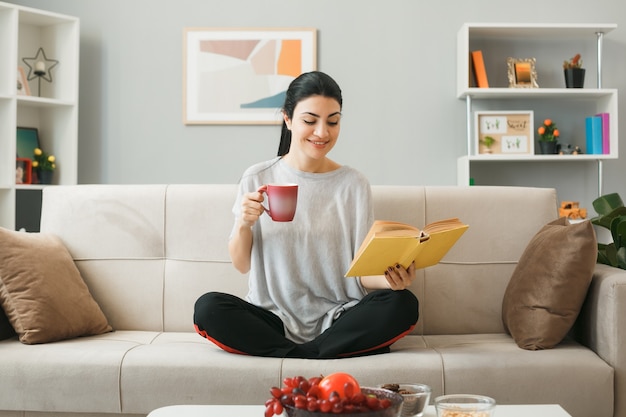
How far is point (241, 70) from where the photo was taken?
Answer: 430 cm

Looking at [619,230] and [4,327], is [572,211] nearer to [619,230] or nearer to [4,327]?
[619,230]

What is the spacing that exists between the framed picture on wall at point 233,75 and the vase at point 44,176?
78 centimetres

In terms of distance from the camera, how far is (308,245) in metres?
2.40

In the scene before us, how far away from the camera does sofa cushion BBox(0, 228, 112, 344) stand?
2322 millimetres

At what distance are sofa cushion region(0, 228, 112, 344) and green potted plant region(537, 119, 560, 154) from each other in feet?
8.39

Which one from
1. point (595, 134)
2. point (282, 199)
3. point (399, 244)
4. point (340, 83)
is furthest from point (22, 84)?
point (595, 134)

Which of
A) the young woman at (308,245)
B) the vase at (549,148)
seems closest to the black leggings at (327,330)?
the young woman at (308,245)

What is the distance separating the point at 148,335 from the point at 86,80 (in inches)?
89.8

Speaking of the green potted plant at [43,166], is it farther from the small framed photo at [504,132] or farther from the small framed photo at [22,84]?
the small framed photo at [504,132]

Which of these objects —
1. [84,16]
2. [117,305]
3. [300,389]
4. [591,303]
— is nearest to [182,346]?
[117,305]

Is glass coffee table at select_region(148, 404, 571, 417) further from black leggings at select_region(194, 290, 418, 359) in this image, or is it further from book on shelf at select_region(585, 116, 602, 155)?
book on shelf at select_region(585, 116, 602, 155)

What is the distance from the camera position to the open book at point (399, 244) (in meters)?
1.93

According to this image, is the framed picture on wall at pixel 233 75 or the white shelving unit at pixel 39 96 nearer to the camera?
the white shelving unit at pixel 39 96

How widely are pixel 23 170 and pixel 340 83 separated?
1750mm
